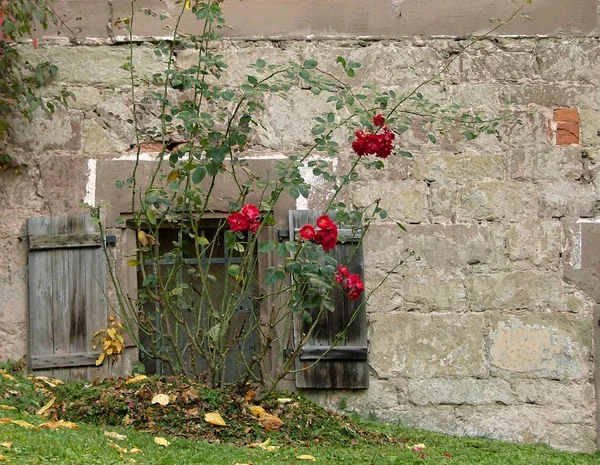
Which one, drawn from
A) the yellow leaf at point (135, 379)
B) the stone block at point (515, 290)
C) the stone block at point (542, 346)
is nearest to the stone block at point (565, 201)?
the stone block at point (515, 290)

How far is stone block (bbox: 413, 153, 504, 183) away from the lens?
20.9 ft

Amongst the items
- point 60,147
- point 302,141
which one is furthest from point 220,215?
point 60,147

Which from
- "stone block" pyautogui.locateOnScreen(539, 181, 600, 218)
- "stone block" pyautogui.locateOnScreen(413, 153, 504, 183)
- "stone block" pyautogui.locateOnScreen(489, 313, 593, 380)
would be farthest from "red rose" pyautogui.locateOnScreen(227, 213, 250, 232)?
"stone block" pyautogui.locateOnScreen(539, 181, 600, 218)

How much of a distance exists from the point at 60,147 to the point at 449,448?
312 cm

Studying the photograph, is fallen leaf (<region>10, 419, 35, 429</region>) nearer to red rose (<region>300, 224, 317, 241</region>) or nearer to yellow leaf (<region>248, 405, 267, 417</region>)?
yellow leaf (<region>248, 405, 267, 417</region>)

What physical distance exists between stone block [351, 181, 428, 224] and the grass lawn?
Answer: 137 centimetres

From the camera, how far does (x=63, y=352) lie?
6.06 meters

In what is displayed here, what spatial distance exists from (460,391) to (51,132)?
3149mm

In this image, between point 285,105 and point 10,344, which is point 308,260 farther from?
point 10,344

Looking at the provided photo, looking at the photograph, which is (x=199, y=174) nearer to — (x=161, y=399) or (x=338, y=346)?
(x=161, y=399)

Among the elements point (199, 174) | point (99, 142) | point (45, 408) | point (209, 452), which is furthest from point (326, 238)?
point (99, 142)

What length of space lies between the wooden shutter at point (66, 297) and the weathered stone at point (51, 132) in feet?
2.03

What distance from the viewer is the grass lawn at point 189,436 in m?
4.06

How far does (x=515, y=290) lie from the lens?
6305 mm
